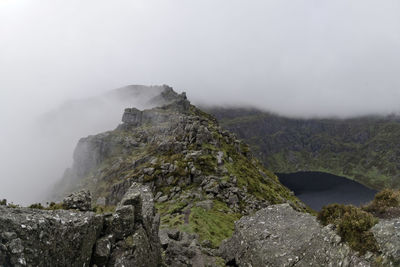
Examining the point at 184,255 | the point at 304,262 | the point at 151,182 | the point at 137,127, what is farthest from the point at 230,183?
the point at 137,127

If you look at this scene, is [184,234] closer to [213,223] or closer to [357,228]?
[213,223]

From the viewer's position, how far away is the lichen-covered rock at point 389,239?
48.7 feet

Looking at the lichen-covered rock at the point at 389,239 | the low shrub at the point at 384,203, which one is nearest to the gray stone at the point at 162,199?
the low shrub at the point at 384,203

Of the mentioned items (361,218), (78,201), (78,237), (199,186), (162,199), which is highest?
(78,237)

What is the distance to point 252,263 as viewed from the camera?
24.1 m

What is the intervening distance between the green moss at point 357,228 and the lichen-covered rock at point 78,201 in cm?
2003

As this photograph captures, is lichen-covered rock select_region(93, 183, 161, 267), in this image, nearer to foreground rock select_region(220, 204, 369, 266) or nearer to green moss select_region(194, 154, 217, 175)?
foreground rock select_region(220, 204, 369, 266)

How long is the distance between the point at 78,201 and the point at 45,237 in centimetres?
1012

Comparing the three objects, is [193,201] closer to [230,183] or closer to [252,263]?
[230,183]

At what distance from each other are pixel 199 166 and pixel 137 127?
122264 millimetres

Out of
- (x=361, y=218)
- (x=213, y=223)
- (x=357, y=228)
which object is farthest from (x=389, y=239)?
(x=213, y=223)

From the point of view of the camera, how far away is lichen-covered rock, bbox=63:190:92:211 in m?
22.5

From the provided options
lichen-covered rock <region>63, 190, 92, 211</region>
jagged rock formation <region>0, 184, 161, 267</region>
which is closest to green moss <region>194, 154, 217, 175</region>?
lichen-covered rock <region>63, 190, 92, 211</region>

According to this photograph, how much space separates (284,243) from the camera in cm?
2234
